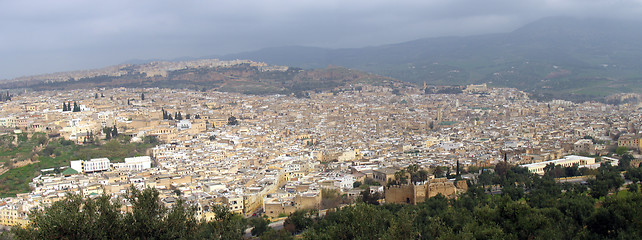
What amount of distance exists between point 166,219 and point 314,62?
172889 mm

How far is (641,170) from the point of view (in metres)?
21.8

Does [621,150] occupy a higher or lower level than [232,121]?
higher

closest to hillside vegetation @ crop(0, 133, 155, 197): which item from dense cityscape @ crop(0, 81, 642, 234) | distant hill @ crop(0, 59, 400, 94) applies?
dense cityscape @ crop(0, 81, 642, 234)

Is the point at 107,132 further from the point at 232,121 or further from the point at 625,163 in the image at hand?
the point at 625,163

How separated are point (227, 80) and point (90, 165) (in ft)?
183

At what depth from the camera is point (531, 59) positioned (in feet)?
380

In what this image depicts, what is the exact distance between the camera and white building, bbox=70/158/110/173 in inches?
1117

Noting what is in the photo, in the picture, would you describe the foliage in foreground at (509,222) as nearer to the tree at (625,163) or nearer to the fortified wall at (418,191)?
the fortified wall at (418,191)

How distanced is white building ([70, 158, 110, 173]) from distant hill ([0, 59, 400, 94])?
152 feet

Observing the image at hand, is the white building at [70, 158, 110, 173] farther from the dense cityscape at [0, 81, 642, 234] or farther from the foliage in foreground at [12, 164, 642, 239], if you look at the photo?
the foliage in foreground at [12, 164, 642, 239]


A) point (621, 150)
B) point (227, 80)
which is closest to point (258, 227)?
point (621, 150)

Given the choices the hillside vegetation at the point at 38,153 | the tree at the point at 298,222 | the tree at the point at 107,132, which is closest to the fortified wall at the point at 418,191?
the tree at the point at 298,222

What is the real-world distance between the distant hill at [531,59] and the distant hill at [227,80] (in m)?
20.7

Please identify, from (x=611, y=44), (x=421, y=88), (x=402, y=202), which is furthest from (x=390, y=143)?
(x=611, y=44)
